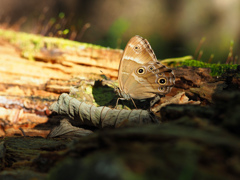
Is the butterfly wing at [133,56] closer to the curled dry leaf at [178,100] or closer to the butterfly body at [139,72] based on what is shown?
the butterfly body at [139,72]

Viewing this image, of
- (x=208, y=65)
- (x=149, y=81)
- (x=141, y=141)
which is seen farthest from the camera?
(x=208, y=65)

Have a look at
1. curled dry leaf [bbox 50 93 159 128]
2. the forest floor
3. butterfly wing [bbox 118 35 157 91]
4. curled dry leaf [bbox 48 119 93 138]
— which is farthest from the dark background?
curled dry leaf [bbox 48 119 93 138]

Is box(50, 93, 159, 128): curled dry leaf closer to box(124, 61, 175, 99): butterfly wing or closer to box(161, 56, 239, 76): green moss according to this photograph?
box(124, 61, 175, 99): butterfly wing

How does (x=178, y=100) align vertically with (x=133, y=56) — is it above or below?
below

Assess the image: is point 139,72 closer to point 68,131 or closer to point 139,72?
point 139,72

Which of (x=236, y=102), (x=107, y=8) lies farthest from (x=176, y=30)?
(x=236, y=102)

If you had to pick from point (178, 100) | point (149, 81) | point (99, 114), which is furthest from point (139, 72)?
point (99, 114)

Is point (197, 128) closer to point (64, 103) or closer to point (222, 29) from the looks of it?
point (64, 103)

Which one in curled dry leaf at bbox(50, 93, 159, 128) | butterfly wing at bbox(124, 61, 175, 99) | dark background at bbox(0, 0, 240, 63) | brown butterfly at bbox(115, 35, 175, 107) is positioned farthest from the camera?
dark background at bbox(0, 0, 240, 63)
